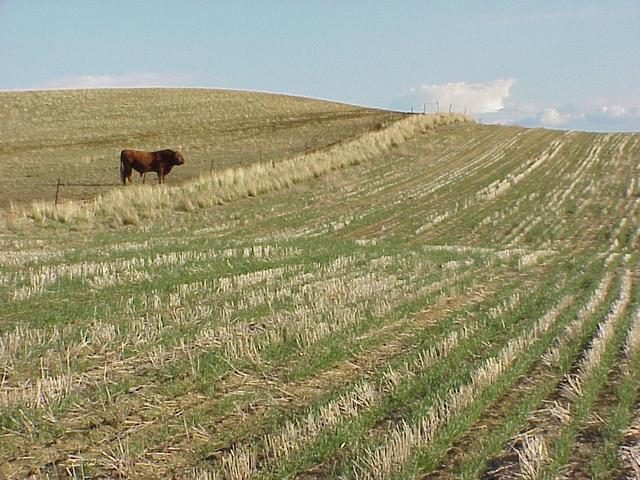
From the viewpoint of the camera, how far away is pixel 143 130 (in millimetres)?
51000

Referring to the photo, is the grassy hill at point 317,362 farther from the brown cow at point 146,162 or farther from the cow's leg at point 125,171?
the brown cow at point 146,162

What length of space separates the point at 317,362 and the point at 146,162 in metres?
25.9

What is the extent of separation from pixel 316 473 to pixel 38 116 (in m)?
58.2

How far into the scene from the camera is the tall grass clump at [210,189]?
21.3 meters

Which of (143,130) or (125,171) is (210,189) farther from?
(143,130)

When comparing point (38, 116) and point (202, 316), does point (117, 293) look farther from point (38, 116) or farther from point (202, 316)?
point (38, 116)

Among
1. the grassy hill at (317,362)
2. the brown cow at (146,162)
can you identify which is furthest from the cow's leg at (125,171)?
the grassy hill at (317,362)

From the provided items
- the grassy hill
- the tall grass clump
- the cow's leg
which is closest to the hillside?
the cow's leg

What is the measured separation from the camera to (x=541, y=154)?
36375 mm

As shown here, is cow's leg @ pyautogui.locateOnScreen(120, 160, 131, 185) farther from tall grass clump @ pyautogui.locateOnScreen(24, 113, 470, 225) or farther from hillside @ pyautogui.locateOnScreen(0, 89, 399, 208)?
tall grass clump @ pyautogui.locateOnScreen(24, 113, 470, 225)

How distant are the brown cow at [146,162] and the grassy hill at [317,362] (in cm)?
1513

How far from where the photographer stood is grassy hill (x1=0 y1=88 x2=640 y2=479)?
15.3 ft

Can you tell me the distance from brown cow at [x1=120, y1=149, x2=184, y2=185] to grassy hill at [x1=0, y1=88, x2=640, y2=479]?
15.1m

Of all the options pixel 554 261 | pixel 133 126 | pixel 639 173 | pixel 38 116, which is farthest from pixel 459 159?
pixel 38 116
